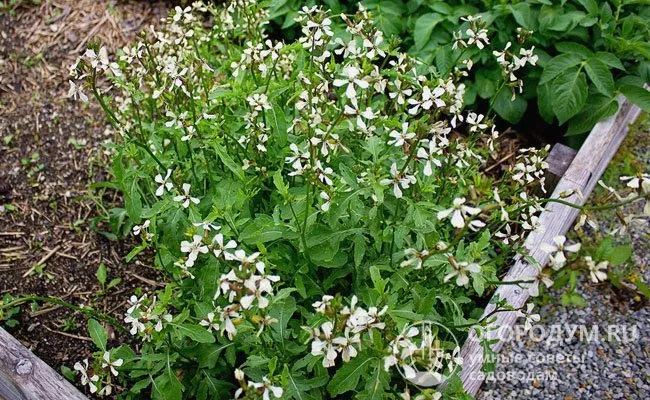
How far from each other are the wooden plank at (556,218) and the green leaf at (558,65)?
1.07 feet

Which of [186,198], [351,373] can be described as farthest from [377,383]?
[186,198]

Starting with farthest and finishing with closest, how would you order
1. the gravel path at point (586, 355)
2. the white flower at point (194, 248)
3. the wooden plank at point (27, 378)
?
the gravel path at point (586, 355)
the wooden plank at point (27, 378)
the white flower at point (194, 248)

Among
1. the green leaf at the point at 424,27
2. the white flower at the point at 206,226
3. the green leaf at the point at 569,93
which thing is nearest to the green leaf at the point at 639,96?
the green leaf at the point at 569,93

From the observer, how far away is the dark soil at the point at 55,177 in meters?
2.99

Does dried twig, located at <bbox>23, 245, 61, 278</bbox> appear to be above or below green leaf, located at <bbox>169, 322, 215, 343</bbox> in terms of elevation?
below

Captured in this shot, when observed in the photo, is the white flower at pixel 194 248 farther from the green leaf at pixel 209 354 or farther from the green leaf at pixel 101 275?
the green leaf at pixel 101 275

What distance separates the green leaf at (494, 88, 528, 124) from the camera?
3439mm

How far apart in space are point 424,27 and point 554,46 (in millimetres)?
681

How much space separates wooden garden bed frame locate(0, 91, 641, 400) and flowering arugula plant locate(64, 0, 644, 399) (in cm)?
13

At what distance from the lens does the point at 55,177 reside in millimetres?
3471

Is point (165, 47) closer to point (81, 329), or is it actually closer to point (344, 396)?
point (81, 329)

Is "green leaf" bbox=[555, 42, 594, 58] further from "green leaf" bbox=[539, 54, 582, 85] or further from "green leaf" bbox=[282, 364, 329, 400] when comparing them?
"green leaf" bbox=[282, 364, 329, 400]

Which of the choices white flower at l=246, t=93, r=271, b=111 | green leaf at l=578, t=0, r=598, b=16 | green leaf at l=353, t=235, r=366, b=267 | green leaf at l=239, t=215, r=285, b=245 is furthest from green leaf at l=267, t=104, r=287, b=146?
green leaf at l=578, t=0, r=598, b=16

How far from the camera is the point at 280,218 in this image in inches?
92.0
